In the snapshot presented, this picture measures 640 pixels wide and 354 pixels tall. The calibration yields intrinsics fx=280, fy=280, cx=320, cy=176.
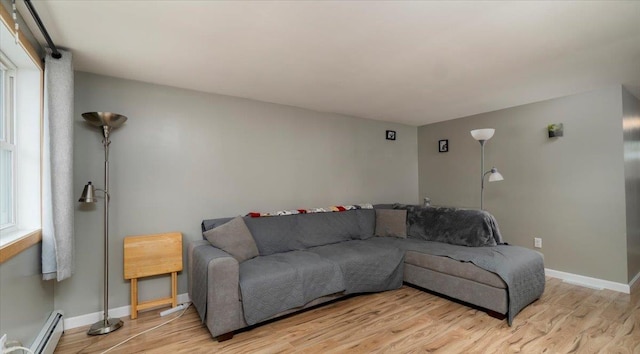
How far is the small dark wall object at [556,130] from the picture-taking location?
11.2 feet

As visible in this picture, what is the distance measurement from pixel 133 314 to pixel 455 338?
9.18 ft

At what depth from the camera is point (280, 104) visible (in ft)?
11.9

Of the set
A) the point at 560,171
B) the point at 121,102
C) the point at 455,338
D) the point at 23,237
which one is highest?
the point at 121,102

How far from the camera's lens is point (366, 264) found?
2971 mm

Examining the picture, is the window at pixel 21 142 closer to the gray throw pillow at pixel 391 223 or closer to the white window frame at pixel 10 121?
the white window frame at pixel 10 121

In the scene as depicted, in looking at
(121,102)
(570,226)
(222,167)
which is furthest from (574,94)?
(121,102)

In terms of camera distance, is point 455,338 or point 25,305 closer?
point 25,305

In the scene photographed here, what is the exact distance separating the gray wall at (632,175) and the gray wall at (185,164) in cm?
318

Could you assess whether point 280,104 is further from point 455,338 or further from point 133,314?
point 455,338

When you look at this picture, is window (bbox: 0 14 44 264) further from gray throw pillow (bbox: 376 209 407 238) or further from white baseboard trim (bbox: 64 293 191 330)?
gray throw pillow (bbox: 376 209 407 238)

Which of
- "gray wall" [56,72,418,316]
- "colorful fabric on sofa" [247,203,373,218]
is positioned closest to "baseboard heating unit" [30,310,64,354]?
"gray wall" [56,72,418,316]

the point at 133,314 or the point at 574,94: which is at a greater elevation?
the point at 574,94

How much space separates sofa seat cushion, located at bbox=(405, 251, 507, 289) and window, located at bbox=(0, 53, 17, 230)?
3.44 m

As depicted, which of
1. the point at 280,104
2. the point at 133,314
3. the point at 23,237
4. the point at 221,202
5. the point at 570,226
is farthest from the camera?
the point at 280,104
